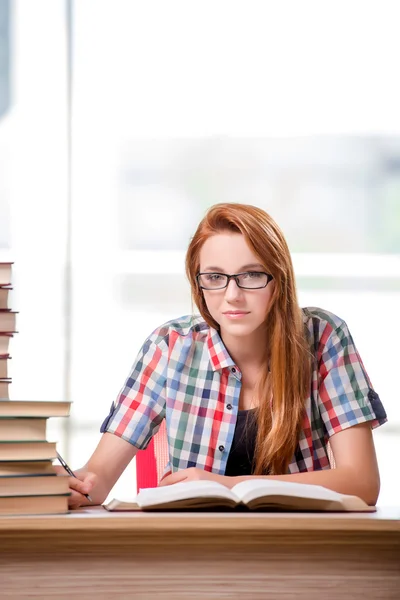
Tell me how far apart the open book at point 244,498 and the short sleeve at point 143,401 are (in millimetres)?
588

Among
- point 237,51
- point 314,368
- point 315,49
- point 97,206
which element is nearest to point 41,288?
point 97,206

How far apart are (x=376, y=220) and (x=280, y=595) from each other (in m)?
2.63

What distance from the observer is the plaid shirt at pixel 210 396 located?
173cm

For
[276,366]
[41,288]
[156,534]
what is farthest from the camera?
[41,288]

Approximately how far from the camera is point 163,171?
3473 millimetres

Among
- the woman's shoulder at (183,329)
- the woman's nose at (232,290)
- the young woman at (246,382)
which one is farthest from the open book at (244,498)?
the woman's shoulder at (183,329)

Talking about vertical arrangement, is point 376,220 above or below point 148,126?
below

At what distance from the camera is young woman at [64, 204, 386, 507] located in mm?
1651

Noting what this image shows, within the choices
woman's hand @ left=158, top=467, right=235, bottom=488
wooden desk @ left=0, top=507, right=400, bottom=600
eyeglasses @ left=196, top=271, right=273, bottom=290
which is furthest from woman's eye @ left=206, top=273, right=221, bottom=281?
wooden desk @ left=0, top=507, right=400, bottom=600

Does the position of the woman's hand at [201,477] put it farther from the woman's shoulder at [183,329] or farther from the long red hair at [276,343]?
the woman's shoulder at [183,329]

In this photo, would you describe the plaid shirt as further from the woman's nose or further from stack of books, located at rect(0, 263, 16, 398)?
stack of books, located at rect(0, 263, 16, 398)

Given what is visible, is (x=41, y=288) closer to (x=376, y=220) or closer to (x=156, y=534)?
(x=376, y=220)

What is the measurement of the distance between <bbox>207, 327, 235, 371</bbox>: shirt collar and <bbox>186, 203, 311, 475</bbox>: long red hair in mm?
88

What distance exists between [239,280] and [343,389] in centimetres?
31
